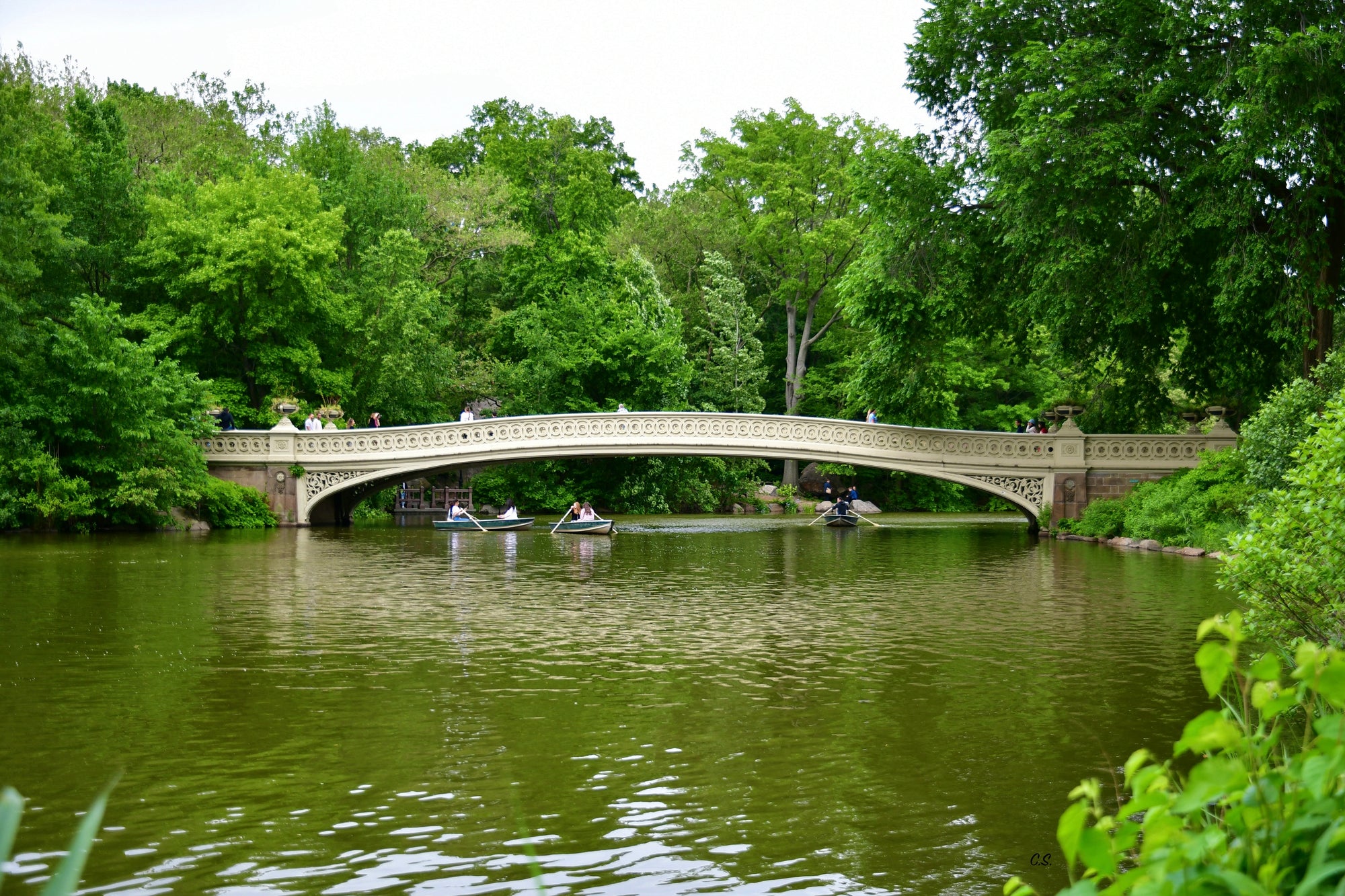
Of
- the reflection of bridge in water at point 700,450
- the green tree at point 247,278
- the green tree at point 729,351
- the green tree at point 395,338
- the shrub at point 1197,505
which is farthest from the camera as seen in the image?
the green tree at point 729,351

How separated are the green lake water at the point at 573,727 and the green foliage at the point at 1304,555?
92 centimetres

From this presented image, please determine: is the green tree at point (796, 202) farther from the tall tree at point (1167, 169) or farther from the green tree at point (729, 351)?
the tall tree at point (1167, 169)

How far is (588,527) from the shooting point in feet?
94.2

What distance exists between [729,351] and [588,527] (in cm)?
1696

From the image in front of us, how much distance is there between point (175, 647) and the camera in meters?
10.9

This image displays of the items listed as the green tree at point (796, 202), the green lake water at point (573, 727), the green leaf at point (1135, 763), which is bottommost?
the green lake water at point (573, 727)

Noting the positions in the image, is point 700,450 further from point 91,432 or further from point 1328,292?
point 1328,292

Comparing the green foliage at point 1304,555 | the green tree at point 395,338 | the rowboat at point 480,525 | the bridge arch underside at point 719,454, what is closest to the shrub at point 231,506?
the bridge arch underside at point 719,454

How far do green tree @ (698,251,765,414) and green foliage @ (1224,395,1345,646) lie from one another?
116 ft

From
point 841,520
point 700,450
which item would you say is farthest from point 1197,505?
point 841,520

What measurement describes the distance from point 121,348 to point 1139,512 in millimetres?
20844

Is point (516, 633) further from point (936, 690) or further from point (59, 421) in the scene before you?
point (59, 421)

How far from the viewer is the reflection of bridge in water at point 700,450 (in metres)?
28.6

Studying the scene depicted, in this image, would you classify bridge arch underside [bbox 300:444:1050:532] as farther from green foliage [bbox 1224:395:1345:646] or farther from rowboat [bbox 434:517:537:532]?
green foliage [bbox 1224:395:1345:646]
